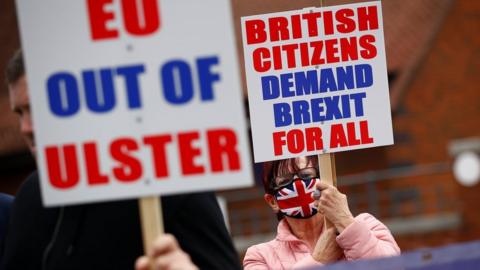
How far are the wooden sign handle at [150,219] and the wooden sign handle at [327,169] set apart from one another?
1.78m

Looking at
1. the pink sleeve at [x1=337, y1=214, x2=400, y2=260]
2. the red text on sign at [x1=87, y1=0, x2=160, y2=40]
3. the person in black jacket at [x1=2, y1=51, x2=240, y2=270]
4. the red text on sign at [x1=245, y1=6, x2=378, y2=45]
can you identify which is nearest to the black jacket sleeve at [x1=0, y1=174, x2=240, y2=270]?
the person in black jacket at [x1=2, y1=51, x2=240, y2=270]

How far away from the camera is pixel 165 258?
2979 millimetres

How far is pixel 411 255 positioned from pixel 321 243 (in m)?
1.01

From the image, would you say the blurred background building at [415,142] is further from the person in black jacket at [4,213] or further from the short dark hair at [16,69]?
the short dark hair at [16,69]

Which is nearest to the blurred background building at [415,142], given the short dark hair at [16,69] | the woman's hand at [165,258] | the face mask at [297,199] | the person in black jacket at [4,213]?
the face mask at [297,199]

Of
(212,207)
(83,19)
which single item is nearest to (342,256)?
(212,207)

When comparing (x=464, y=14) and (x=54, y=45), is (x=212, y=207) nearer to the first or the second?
(x=54, y=45)

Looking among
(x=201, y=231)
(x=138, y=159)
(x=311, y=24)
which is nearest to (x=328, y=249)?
(x=311, y=24)

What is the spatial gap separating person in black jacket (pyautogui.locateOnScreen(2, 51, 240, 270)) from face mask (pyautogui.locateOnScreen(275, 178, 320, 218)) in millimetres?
1694

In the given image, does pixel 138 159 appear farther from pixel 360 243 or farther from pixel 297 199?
pixel 297 199

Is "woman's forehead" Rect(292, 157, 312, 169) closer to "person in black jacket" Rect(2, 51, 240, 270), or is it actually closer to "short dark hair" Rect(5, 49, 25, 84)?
"short dark hair" Rect(5, 49, 25, 84)

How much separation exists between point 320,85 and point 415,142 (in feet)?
50.7

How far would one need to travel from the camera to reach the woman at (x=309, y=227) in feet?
15.5

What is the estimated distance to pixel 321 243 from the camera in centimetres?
484
